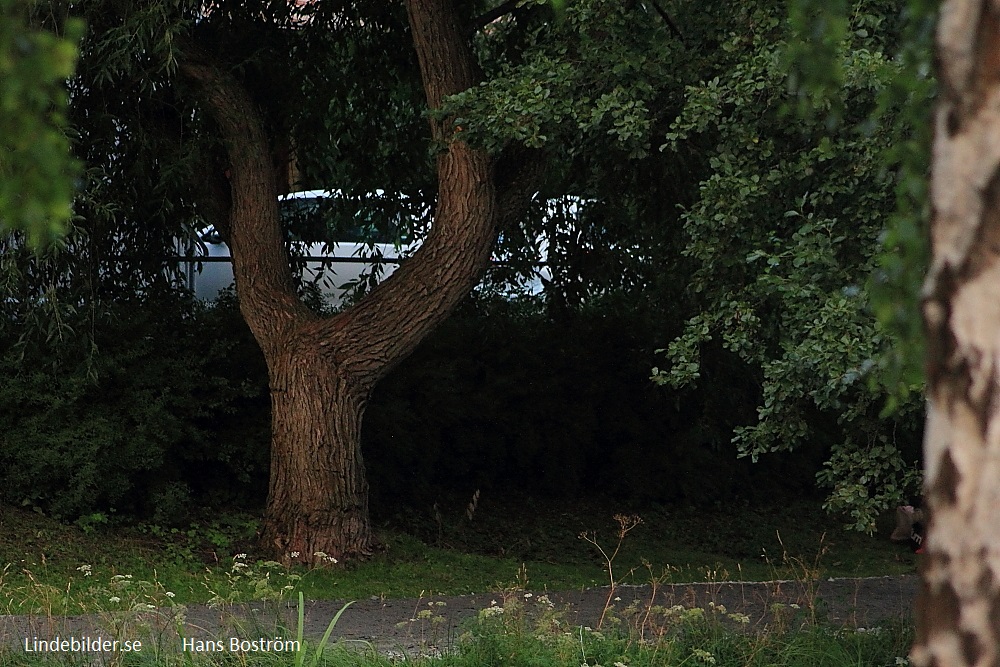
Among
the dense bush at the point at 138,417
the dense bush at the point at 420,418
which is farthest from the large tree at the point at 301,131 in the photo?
the dense bush at the point at 420,418

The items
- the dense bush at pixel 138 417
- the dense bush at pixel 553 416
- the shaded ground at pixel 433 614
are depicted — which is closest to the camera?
the shaded ground at pixel 433 614

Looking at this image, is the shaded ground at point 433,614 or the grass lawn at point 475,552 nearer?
the shaded ground at point 433,614

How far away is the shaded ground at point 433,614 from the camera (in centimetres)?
528

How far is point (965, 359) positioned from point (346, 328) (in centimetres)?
695

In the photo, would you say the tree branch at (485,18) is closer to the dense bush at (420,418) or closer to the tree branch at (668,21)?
the tree branch at (668,21)

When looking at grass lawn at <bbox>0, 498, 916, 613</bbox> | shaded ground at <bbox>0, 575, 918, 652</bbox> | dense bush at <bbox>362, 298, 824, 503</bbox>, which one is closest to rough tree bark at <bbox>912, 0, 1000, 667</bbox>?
shaded ground at <bbox>0, 575, 918, 652</bbox>

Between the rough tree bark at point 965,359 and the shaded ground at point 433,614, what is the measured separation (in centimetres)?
367

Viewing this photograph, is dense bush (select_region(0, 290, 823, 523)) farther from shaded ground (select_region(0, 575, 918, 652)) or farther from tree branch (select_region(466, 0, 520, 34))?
tree branch (select_region(466, 0, 520, 34))

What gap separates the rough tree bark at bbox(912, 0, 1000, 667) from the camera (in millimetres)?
1836

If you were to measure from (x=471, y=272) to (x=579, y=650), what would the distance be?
3878 millimetres

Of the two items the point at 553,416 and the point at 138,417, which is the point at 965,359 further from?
the point at 553,416

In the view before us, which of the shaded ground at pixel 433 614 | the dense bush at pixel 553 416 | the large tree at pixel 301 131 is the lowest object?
the shaded ground at pixel 433 614

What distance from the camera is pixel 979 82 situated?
190 centimetres

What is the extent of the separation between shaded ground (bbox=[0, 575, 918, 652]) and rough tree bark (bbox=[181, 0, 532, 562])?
133 centimetres
